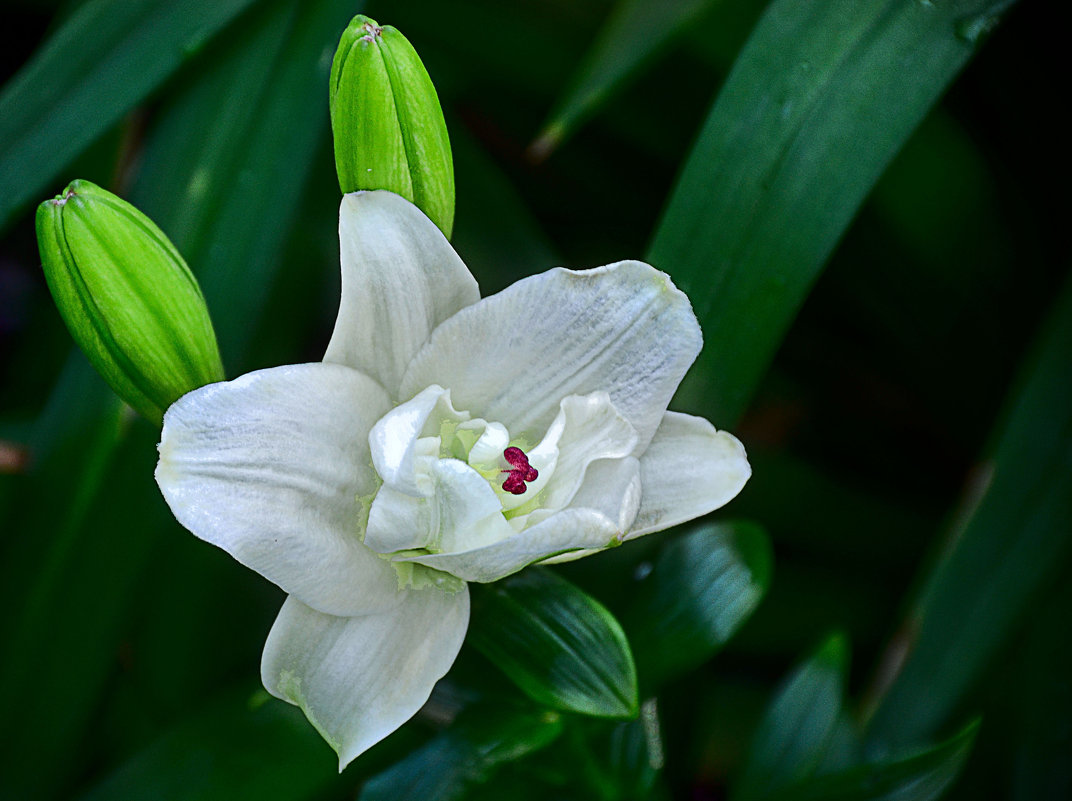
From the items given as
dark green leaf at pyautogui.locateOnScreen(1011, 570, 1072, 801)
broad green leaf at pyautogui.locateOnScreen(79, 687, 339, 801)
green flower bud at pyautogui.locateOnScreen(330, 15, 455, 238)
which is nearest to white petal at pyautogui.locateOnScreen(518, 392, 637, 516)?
green flower bud at pyautogui.locateOnScreen(330, 15, 455, 238)

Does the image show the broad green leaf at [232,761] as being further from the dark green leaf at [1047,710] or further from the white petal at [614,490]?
the dark green leaf at [1047,710]

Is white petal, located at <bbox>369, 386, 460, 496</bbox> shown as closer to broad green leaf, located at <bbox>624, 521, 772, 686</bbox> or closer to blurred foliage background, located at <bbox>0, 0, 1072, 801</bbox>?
blurred foliage background, located at <bbox>0, 0, 1072, 801</bbox>

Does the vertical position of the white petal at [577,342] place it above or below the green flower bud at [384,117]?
below

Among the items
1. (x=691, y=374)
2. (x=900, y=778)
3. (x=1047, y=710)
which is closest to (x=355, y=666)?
(x=691, y=374)

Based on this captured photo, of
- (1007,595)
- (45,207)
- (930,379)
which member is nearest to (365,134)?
(45,207)

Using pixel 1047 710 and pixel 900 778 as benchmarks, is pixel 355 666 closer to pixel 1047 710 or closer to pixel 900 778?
pixel 900 778

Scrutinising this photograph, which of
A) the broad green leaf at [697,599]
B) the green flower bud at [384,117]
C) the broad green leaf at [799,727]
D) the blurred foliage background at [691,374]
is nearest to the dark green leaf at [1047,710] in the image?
the blurred foliage background at [691,374]

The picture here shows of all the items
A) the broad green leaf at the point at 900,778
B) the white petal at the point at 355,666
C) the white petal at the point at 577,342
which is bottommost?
the broad green leaf at the point at 900,778
